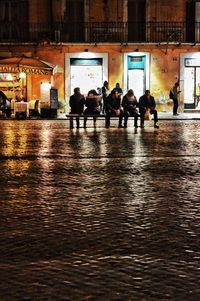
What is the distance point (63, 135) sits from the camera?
20.9 metres

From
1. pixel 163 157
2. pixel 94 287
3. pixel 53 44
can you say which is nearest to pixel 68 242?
pixel 94 287

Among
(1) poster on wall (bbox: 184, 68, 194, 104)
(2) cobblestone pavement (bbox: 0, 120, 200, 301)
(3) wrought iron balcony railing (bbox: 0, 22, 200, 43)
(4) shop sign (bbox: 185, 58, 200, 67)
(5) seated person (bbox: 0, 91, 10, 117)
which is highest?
(3) wrought iron balcony railing (bbox: 0, 22, 200, 43)

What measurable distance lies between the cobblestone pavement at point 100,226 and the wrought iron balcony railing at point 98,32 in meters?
21.9


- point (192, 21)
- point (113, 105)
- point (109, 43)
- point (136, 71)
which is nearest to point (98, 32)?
point (109, 43)

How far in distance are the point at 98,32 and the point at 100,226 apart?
30.0m

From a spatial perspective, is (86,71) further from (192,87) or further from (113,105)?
(113,105)

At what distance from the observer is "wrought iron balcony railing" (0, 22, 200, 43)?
119 feet

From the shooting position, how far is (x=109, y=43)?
→ 35.9m

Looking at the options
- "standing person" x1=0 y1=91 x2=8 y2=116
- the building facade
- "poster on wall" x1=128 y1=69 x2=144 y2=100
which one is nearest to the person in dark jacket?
"standing person" x1=0 y1=91 x2=8 y2=116

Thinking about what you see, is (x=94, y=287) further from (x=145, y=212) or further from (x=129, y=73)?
(x=129, y=73)

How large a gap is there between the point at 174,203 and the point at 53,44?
27871mm

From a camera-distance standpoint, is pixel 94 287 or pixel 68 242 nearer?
pixel 94 287

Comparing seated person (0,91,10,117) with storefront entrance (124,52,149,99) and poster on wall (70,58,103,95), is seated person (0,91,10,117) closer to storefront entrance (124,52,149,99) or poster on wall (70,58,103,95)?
poster on wall (70,58,103,95)

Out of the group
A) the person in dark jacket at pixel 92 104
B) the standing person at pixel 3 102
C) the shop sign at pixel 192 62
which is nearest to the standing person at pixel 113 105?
the person in dark jacket at pixel 92 104
